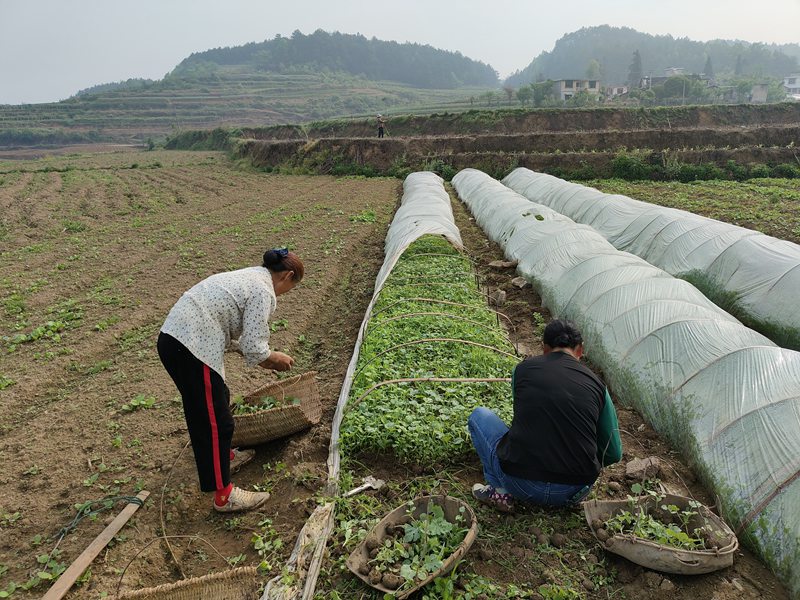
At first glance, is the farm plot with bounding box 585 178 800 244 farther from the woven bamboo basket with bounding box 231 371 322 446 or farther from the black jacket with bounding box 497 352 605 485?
the woven bamboo basket with bounding box 231 371 322 446

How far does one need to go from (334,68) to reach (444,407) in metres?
205

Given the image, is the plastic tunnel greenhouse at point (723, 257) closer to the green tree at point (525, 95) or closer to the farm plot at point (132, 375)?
the farm plot at point (132, 375)

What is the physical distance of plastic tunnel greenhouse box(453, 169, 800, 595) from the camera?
379 centimetres

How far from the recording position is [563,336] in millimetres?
3783

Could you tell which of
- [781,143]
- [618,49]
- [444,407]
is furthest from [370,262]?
[618,49]

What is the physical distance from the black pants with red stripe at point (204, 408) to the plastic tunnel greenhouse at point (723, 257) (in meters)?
7.96

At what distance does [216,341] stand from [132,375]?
374cm

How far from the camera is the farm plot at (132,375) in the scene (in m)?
4.00

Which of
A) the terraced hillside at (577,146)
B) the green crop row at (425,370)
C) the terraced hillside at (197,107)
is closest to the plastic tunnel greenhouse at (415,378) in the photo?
the green crop row at (425,370)

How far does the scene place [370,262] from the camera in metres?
12.5

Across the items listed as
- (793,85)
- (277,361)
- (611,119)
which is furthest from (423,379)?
(793,85)

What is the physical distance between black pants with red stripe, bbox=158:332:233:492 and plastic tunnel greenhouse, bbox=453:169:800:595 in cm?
430

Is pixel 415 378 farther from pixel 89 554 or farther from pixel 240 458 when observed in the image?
pixel 89 554

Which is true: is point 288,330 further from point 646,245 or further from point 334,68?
point 334,68
